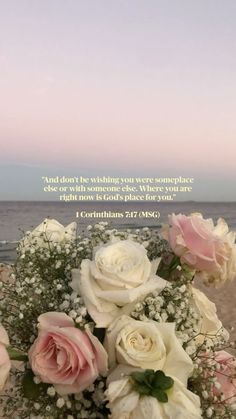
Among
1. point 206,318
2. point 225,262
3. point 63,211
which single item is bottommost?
point 206,318

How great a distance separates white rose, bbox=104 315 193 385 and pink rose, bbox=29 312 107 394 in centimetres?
3

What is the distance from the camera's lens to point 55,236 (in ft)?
4.09

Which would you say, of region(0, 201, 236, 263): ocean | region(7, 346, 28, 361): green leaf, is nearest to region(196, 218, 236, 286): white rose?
region(7, 346, 28, 361): green leaf

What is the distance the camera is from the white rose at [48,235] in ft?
4.04

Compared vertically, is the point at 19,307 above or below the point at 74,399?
above

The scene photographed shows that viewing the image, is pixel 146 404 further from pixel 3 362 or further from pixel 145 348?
pixel 3 362

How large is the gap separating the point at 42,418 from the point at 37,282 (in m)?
0.26

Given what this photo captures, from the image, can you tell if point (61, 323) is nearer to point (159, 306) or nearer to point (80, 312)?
point (80, 312)

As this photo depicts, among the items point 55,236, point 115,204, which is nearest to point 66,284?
point 55,236

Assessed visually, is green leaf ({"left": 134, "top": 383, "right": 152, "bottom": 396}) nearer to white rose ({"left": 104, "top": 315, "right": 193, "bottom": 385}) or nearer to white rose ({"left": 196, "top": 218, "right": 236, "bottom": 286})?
white rose ({"left": 104, "top": 315, "right": 193, "bottom": 385})

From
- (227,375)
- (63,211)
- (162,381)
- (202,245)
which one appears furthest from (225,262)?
(63,211)

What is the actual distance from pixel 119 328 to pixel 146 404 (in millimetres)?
140

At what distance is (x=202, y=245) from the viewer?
1.14 m

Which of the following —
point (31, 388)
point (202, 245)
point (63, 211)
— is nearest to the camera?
point (31, 388)
